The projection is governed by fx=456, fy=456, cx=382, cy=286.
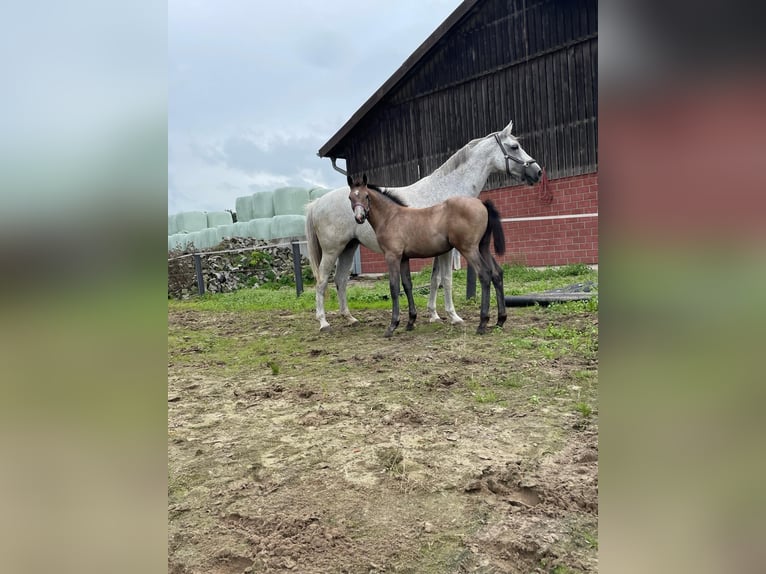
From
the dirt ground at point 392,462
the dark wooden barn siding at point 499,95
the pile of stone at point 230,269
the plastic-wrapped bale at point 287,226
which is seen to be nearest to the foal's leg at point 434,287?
the dirt ground at point 392,462

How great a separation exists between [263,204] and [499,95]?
13175 mm

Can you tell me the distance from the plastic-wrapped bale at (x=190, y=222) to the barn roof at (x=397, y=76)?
14004 mm

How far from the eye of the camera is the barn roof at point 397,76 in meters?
10.7

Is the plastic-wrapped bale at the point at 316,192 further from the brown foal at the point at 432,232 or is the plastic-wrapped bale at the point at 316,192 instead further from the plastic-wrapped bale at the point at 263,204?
the brown foal at the point at 432,232

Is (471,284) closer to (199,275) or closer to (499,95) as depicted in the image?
(499,95)

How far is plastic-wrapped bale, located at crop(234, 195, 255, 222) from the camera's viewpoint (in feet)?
70.2

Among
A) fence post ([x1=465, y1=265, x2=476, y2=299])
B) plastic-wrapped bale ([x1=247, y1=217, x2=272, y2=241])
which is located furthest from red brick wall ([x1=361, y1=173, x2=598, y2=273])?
plastic-wrapped bale ([x1=247, y1=217, x2=272, y2=241])

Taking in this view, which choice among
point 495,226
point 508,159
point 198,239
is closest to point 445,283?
point 495,226

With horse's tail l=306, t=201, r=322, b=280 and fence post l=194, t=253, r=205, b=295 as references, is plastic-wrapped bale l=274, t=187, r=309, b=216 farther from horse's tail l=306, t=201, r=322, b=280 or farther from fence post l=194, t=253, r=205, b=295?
horse's tail l=306, t=201, r=322, b=280
